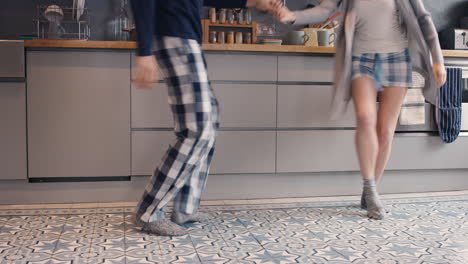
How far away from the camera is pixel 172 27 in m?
2.23

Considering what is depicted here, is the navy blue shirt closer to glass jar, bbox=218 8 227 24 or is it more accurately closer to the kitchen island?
the kitchen island

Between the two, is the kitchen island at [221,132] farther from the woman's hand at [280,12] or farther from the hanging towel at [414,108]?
the woman's hand at [280,12]

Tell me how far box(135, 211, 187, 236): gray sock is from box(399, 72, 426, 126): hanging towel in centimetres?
164

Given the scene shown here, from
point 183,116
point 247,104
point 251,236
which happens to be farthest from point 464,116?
point 183,116

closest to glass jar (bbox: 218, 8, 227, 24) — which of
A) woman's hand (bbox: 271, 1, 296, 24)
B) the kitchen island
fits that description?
the kitchen island

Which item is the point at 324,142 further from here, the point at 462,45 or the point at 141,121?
the point at 462,45

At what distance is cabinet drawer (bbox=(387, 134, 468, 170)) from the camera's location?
3.44 meters

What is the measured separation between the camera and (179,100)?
90.4 inches

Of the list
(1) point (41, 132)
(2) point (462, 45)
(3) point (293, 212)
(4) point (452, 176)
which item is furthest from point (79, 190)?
(2) point (462, 45)

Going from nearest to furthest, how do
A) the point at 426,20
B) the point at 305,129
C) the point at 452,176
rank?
the point at 426,20 < the point at 305,129 < the point at 452,176

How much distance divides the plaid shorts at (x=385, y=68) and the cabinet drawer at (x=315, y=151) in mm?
584

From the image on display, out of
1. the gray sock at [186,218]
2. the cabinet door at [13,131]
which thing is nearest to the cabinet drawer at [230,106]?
the cabinet door at [13,131]

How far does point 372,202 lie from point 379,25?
34.2 inches

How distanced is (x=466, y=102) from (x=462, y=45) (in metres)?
0.67
